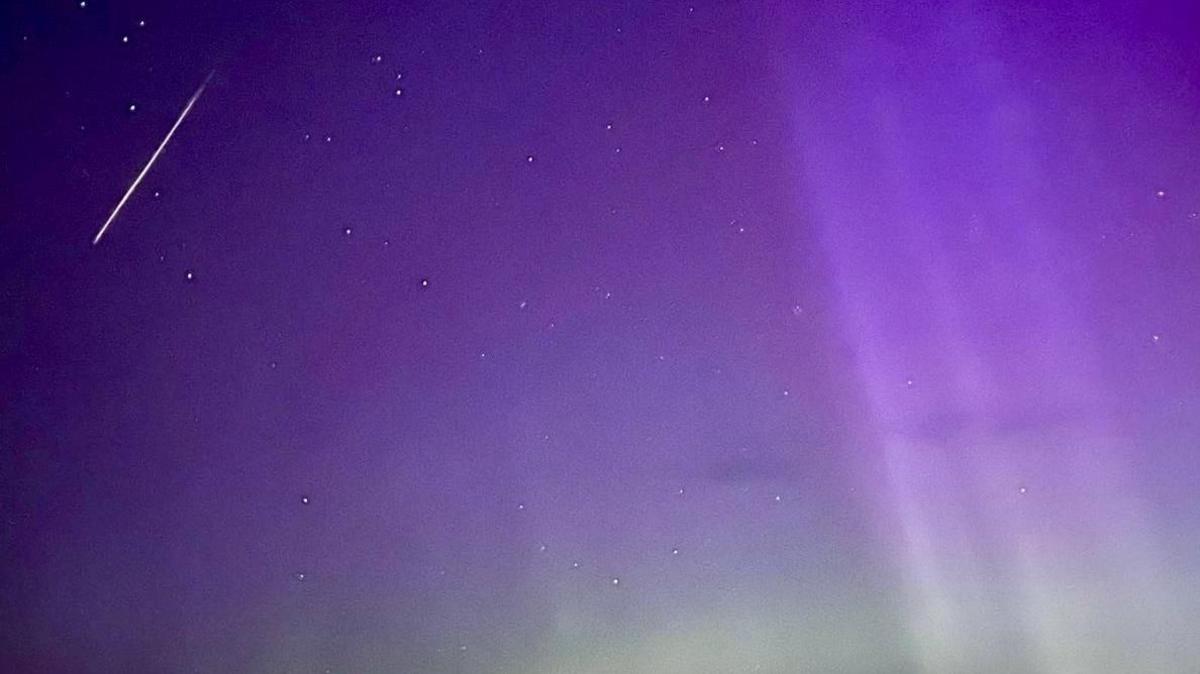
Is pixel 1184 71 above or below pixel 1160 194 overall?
above

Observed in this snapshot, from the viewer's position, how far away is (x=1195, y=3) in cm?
191

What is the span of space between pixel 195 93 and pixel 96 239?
442mm

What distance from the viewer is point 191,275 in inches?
79.2

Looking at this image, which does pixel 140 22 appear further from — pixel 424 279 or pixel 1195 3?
pixel 1195 3

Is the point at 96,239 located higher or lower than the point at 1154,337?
higher

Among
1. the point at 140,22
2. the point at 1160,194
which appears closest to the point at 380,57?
the point at 140,22

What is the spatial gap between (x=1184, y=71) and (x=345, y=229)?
1945mm

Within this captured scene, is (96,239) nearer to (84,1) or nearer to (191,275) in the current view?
(191,275)

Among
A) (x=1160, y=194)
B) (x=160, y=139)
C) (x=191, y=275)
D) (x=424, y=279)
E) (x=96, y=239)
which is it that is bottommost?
(x=1160, y=194)

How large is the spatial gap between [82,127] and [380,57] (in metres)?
0.72

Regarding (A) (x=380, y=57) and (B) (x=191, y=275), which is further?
(B) (x=191, y=275)

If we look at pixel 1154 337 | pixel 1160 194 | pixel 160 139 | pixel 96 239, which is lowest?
pixel 1154 337

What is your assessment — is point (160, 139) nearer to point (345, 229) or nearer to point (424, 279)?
point (345, 229)

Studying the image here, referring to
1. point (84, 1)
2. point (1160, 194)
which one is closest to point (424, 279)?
point (84, 1)
